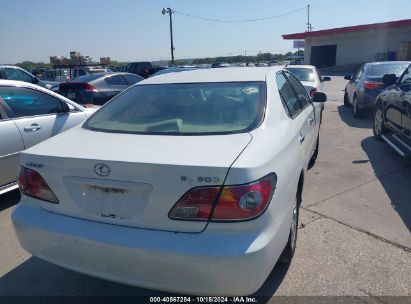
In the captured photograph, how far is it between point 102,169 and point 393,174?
4541 mm

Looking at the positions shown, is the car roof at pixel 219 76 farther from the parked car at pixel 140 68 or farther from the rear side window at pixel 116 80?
the parked car at pixel 140 68

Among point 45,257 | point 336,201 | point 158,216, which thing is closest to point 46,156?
point 45,257

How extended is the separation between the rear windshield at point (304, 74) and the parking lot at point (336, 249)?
5.13 m

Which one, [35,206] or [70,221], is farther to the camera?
[35,206]

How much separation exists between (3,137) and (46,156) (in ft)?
7.29

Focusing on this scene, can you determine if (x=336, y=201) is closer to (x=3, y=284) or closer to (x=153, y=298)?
(x=153, y=298)

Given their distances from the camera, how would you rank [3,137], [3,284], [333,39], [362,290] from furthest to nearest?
[333,39]
[3,137]
[3,284]
[362,290]

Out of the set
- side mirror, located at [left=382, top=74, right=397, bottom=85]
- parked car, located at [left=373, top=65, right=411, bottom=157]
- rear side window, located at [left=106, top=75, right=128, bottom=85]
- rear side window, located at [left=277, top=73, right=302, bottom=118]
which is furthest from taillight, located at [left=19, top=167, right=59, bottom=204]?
rear side window, located at [left=106, top=75, right=128, bottom=85]

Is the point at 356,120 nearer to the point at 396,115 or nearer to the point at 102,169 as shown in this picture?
the point at 396,115

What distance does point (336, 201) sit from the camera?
14.4 ft

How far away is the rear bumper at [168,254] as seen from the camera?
2039 millimetres

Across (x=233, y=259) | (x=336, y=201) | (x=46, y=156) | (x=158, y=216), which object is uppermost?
(x=46, y=156)

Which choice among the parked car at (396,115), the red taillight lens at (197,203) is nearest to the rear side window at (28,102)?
the red taillight lens at (197,203)

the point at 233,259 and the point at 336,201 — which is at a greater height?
the point at 233,259
